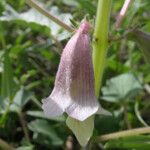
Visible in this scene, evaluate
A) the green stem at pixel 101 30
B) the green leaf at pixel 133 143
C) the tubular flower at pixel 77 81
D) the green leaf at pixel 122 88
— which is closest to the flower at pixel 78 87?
the tubular flower at pixel 77 81

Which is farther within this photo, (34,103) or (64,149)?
(34,103)

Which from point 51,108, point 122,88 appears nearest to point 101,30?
point 51,108

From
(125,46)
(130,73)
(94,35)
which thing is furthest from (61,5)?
(94,35)

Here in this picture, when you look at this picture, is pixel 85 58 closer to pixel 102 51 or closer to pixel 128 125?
pixel 102 51

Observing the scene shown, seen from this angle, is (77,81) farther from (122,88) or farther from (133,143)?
(122,88)

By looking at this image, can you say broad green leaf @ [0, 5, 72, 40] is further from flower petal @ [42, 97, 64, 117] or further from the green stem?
flower petal @ [42, 97, 64, 117]
